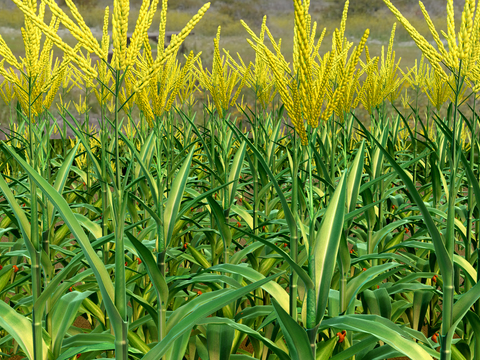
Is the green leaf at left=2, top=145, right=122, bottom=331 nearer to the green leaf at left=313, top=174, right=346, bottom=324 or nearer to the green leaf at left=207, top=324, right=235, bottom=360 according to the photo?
the green leaf at left=313, top=174, right=346, bottom=324

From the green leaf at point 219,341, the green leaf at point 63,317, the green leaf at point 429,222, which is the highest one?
the green leaf at point 429,222

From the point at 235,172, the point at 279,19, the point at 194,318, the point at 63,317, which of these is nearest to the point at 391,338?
the point at 194,318

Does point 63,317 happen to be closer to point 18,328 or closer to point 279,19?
point 18,328

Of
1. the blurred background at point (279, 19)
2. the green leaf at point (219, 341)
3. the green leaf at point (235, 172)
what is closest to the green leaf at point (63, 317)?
the green leaf at point (219, 341)

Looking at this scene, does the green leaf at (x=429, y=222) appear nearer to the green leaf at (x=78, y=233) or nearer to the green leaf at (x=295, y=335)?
the green leaf at (x=295, y=335)

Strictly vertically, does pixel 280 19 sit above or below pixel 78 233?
above

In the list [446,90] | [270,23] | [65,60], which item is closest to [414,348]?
[65,60]

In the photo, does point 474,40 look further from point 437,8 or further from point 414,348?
point 437,8

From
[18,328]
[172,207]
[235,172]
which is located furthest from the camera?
[235,172]

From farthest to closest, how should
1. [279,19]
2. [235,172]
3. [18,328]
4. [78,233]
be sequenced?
[279,19], [235,172], [18,328], [78,233]

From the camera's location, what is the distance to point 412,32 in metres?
0.73

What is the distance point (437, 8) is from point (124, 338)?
22.7ft

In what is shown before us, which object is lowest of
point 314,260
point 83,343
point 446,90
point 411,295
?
point 411,295

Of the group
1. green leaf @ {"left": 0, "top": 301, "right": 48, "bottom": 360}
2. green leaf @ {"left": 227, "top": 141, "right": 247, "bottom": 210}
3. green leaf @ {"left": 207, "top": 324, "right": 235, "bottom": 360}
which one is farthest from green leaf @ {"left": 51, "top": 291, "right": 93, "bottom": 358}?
green leaf @ {"left": 227, "top": 141, "right": 247, "bottom": 210}
